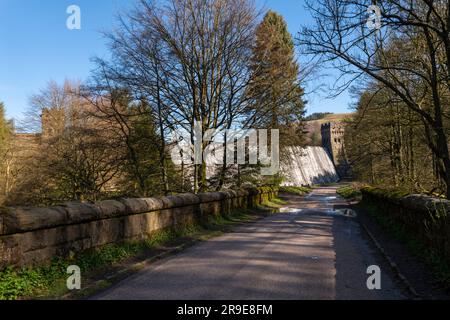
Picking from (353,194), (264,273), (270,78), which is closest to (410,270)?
(264,273)

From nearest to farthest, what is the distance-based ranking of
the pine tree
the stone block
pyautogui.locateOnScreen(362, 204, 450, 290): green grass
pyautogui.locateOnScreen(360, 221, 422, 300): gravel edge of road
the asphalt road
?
the stone block
the asphalt road
pyautogui.locateOnScreen(360, 221, 422, 300): gravel edge of road
pyautogui.locateOnScreen(362, 204, 450, 290): green grass
the pine tree

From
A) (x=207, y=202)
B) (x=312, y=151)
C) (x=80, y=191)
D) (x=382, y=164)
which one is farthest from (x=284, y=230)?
(x=312, y=151)

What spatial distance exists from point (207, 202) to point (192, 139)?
4.77 meters

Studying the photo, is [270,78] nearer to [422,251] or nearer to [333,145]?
[422,251]

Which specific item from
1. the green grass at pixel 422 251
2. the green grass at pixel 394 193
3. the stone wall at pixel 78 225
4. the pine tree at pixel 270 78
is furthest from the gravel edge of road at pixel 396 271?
the pine tree at pixel 270 78

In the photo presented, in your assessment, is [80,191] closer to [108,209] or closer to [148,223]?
[148,223]

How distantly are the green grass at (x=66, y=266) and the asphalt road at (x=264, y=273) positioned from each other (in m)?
0.69

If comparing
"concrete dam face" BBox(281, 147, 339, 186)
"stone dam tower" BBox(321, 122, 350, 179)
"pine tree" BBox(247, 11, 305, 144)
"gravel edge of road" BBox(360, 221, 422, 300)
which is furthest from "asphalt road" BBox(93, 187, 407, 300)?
"stone dam tower" BBox(321, 122, 350, 179)

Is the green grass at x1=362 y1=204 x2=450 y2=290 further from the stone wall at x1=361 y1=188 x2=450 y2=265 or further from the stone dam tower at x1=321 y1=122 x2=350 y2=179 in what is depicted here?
the stone dam tower at x1=321 y1=122 x2=350 y2=179

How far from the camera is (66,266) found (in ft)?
22.9

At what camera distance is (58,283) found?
638 cm

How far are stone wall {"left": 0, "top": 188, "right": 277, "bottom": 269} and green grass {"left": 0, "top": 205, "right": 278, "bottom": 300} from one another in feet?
0.46

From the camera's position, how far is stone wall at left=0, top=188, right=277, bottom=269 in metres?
5.99

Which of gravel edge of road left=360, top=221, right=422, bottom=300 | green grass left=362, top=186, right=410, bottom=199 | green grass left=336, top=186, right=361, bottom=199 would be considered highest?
green grass left=362, top=186, right=410, bottom=199
